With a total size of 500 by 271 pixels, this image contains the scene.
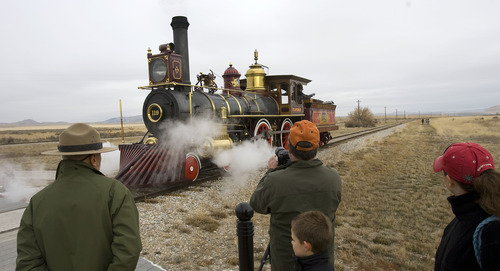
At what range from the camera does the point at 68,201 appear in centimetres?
164

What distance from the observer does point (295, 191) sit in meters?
1.99

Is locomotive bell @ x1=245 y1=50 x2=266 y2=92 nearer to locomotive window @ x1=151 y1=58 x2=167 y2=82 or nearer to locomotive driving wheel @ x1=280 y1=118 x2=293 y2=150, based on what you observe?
locomotive driving wheel @ x1=280 y1=118 x2=293 y2=150

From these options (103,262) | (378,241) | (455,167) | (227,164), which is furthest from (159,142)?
(455,167)

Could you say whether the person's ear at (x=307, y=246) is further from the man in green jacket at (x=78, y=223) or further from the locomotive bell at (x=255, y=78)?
the locomotive bell at (x=255, y=78)

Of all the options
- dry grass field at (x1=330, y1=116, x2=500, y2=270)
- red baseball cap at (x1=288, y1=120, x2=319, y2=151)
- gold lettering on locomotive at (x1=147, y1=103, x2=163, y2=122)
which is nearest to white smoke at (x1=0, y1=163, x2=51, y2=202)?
A: gold lettering on locomotive at (x1=147, y1=103, x2=163, y2=122)

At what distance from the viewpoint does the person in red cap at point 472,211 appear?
4.38 ft

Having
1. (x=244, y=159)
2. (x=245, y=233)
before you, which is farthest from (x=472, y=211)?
(x=244, y=159)

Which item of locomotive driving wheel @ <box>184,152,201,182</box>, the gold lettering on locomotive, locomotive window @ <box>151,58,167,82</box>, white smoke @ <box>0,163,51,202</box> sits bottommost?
white smoke @ <box>0,163,51,202</box>

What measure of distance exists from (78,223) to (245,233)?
1.34 m

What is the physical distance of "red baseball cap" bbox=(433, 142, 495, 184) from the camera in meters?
1.50

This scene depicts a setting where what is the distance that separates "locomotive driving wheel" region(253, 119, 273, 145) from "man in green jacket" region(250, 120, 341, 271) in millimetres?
7427

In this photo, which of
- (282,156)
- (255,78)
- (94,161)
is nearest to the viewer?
(94,161)

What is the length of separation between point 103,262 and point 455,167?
1.99 meters

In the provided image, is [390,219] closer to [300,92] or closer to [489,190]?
[489,190]
